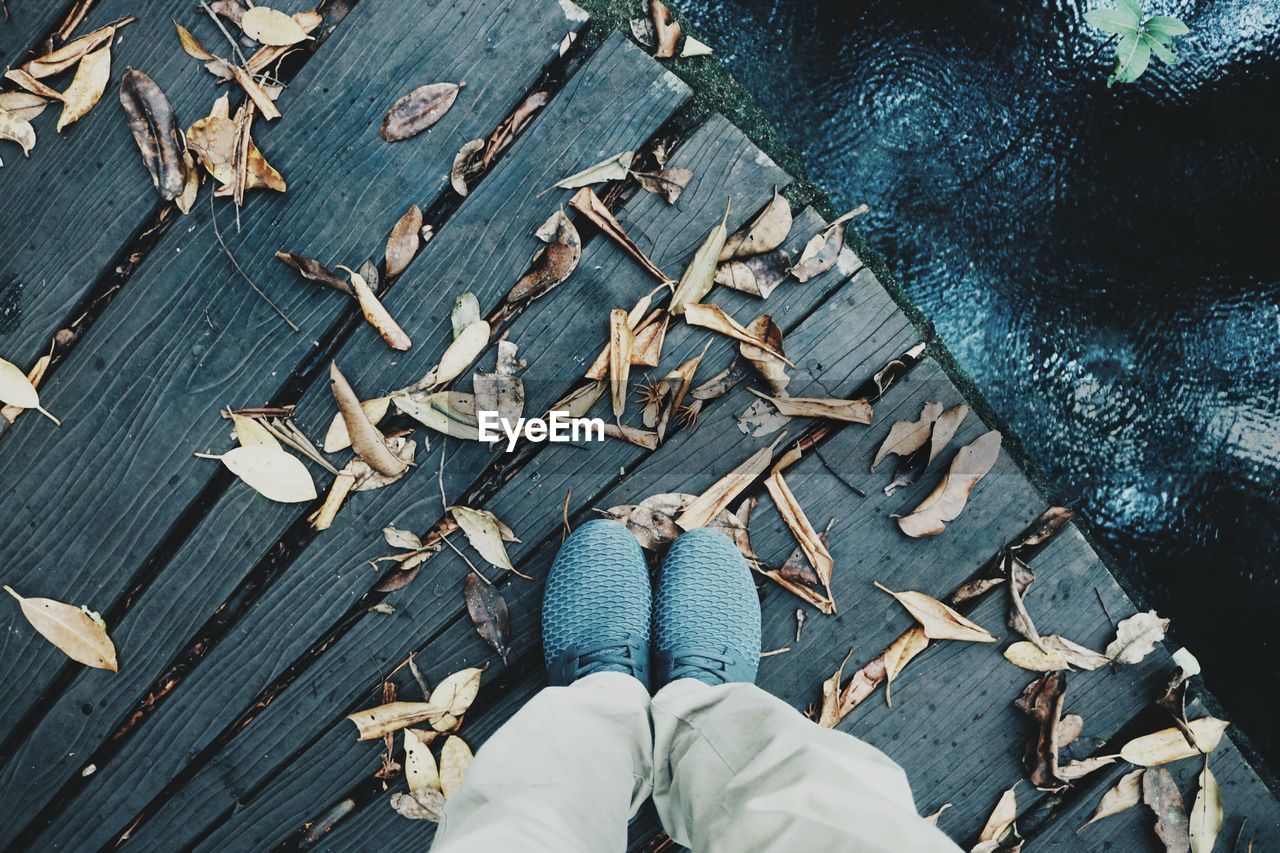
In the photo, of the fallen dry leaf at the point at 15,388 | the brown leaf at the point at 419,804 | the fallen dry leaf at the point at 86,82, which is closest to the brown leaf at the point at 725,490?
the brown leaf at the point at 419,804

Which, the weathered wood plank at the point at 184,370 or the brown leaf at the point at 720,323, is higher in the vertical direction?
the weathered wood plank at the point at 184,370

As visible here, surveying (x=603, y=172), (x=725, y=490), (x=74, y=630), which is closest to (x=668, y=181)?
(x=603, y=172)

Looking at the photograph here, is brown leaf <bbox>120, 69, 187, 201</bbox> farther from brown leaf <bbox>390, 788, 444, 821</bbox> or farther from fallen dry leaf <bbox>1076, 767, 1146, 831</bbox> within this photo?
fallen dry leaf <bbox>1076, 767, 1146, 831</bbox>

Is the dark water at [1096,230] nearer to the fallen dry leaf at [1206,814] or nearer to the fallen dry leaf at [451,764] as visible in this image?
the fallen dry leaf at [1206,814]

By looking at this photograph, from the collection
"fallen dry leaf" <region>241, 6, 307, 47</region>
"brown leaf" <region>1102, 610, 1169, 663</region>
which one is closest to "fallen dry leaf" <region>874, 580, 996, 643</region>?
"brown leaf" <region>1102, 610, 1169, 663</region>

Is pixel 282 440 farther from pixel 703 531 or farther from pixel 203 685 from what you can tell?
pixel 703 531

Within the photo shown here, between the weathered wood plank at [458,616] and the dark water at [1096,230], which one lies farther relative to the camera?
the dark water at [1096,230]

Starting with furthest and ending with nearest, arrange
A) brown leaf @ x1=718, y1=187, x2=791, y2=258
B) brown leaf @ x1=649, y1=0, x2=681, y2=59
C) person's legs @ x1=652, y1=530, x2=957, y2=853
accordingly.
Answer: brown leaf @ x1=649, y1=0, x2=681, y2=59 < brown leaf @ x1=718, y1=187, x2=791, y2=258 < person's legs @ x1=652, y1=530, x2=957, y2=853
